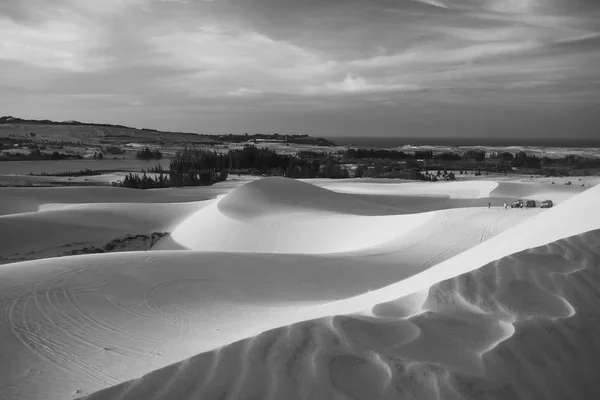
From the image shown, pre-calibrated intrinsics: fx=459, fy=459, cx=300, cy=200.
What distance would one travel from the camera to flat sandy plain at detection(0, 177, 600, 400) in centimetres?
225

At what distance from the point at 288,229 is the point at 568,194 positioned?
40.1 ft

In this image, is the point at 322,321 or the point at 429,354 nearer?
the point at 429,354

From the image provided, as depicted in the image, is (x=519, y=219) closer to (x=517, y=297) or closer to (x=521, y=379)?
(x=517, y=297)

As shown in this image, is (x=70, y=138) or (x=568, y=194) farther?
(x=70, y=138)

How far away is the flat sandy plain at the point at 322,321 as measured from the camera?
2254mm

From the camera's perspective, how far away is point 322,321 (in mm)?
2830

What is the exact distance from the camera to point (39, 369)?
3312 mm

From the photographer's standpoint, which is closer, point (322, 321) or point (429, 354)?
point (429, 354)

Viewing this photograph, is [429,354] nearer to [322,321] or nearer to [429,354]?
[429,354]

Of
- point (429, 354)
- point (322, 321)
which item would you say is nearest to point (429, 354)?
point (429, 354)

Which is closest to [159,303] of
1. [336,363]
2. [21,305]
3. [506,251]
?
[21,305]

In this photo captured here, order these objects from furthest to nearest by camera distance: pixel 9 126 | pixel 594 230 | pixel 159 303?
1. pixel 9 126
2. pixel 159 303
3. pixel 594 230

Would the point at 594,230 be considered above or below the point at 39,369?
above

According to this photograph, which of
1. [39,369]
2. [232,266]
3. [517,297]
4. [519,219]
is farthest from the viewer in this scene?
[519,219]
